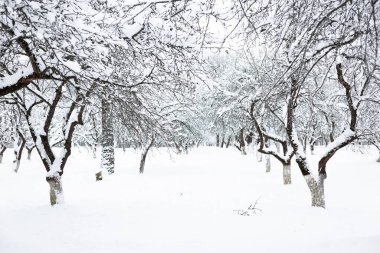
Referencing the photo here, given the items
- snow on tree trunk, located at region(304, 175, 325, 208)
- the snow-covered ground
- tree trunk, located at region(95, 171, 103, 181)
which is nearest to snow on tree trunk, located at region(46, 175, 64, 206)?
the snow-covered ground

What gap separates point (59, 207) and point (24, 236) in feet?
7.96

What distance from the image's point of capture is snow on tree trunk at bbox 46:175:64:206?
9.20 metres

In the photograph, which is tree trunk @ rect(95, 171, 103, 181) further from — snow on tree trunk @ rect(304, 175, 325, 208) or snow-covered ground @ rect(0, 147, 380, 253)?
snow on tree trunk @ rect(304, 175, 325, 208)

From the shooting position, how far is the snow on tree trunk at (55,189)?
9.20 metres

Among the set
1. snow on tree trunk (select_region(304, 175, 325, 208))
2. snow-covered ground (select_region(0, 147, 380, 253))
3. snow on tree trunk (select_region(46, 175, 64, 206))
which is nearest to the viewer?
snow-covered ground (select_region(0, 147, 380, 253))

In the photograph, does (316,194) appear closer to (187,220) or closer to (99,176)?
(187,220)

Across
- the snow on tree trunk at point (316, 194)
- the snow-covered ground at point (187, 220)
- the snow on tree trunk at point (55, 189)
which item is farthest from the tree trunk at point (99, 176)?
the snow on tree trunk at point (316, 194)

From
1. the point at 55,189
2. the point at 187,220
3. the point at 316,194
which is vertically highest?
the point at 55,189

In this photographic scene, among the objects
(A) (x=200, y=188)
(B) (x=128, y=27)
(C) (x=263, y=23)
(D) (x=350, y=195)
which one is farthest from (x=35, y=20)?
(D) (x=350, y=195)

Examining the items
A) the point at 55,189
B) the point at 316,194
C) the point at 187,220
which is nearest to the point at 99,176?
the point at 55,189

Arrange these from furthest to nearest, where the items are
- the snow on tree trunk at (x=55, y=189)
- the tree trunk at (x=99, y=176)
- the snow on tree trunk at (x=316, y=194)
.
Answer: the tree trunk at (x=99, y=176), the snow on tree trunk at (x=316, y=194), the snow on tree trunk at (x=55, y=189)

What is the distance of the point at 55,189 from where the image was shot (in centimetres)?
923

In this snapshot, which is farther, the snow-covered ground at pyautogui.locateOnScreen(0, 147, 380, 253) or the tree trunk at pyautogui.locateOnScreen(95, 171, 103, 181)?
the tree trunk at pyautogui.locateOnScreen(95, 171, 103, 181)

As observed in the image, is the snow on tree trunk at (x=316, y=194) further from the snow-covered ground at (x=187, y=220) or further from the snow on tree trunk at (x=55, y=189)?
the snow on tree trunk at (x=55, y=189)
